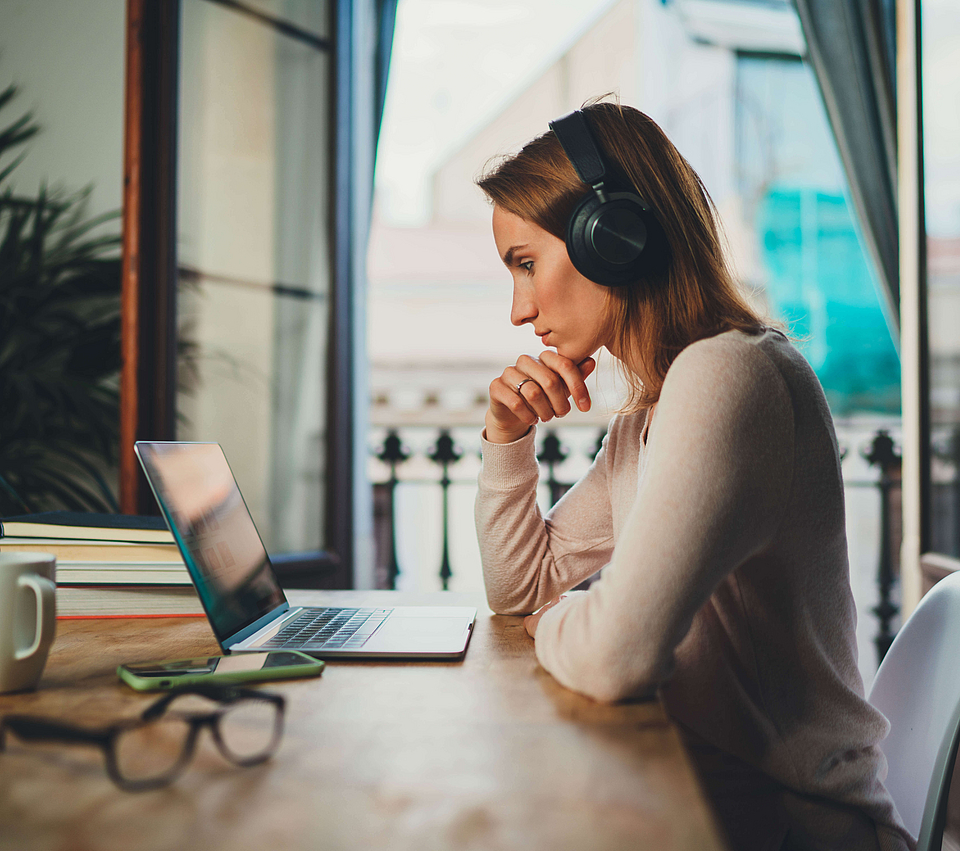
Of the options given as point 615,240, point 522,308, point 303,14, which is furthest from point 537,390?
point 303,14

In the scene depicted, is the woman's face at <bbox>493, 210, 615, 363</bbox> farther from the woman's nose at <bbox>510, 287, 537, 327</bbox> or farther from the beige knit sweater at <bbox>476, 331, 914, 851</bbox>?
the beige knit sweater at <bbox>476, 331, 914, 851</bbox>

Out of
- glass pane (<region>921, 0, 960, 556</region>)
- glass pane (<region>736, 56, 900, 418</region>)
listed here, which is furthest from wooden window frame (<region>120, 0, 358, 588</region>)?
glass pane (<region>736, 56, 900, 418</region>)

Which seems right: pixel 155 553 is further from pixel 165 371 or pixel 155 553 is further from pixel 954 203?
pixel 954 203

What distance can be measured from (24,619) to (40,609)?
0.02 m

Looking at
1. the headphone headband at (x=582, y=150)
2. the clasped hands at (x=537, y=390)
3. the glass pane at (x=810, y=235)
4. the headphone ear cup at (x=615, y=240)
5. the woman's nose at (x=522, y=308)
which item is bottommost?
the clasped hands at (x=537, y=390)

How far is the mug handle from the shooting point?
24.5 inches

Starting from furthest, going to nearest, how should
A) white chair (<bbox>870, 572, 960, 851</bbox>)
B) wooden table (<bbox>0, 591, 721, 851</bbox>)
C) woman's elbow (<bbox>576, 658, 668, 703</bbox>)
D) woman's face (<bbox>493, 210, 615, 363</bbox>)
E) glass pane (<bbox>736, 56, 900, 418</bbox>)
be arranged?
glass pane (<bbox>736, 56, 900, 418</bbox>), woman's face (<bbox>493, 210, 615, 363</bbox>), white chair (<bbox>870, 572, 960, 851</bbox>), woman's elbow (<bbox>576, 658, 668, 703</bbox>), wooden table (<bbox>0, 591, 721, 851</bbox>)

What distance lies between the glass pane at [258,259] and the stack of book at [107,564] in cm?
100

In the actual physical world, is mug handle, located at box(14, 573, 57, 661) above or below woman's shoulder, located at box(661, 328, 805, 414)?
below

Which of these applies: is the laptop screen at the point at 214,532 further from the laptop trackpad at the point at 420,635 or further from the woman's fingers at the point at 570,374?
the woman's fingers at the point at 570,374

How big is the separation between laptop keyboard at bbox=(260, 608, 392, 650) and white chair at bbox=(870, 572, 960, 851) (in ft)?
2.03

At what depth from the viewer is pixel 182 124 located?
194 cm

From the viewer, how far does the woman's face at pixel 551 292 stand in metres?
0.96

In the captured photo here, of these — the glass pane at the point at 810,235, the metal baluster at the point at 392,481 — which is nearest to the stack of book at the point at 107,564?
the metal baluster at the point at 392,481
